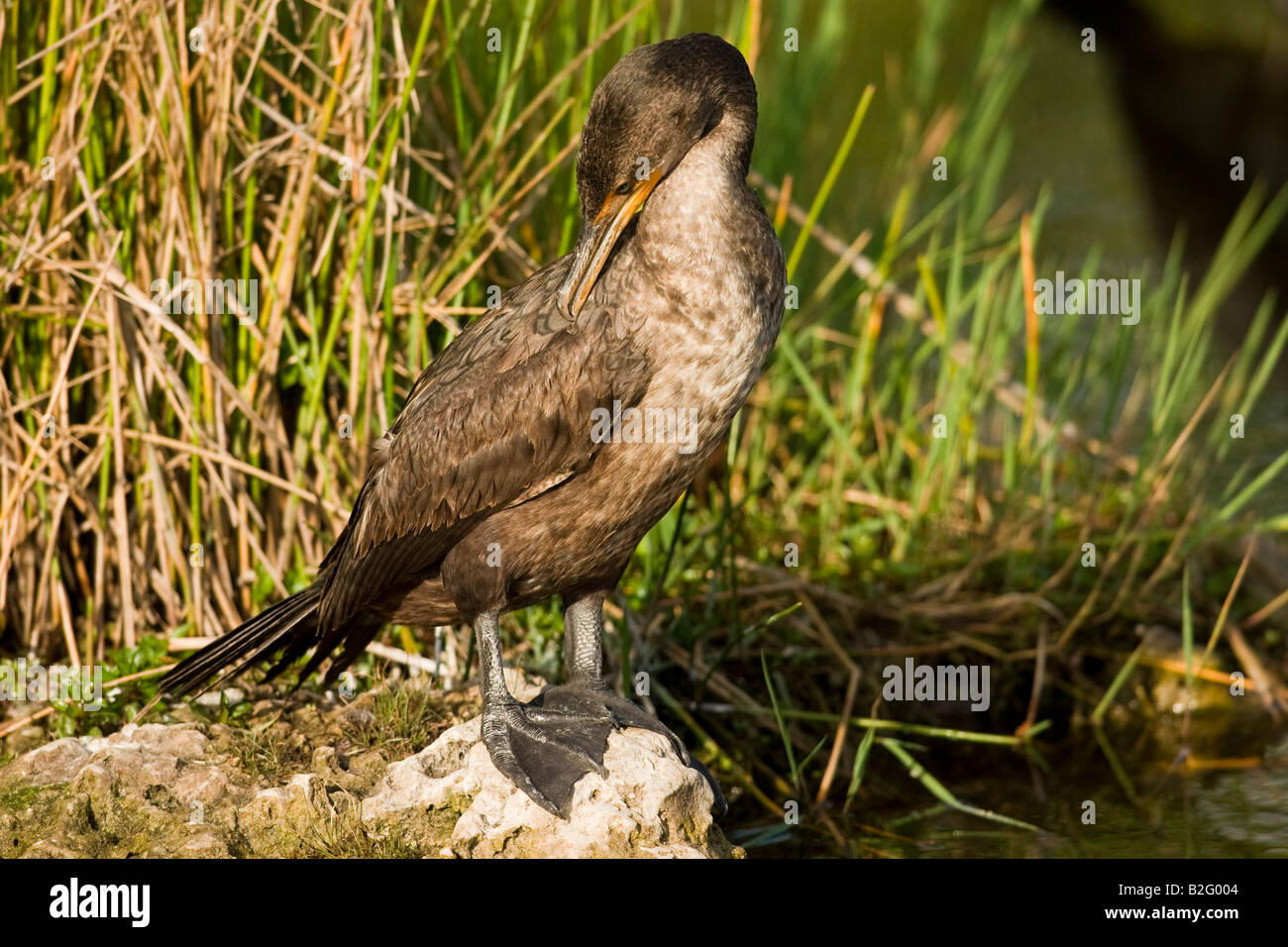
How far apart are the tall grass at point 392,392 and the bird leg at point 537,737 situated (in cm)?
63

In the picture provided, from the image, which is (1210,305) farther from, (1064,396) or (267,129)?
(267,129)

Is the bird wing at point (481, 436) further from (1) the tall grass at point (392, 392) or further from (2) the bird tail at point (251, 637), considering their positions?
(1) the tall grass at point (392, 392)

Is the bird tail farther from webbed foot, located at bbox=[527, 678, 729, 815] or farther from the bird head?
the bird head

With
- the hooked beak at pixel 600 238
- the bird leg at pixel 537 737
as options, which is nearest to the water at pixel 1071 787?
the bird leg at pixel 537 737

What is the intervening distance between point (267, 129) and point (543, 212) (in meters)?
0.97

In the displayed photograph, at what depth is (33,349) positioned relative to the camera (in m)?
3.91

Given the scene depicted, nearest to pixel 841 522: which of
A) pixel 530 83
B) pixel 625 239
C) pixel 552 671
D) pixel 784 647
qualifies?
pixel 784 647

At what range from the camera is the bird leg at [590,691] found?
10.5 feet

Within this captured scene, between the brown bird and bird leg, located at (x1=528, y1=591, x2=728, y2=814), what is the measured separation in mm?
18

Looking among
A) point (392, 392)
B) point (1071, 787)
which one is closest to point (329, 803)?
point (392, 392)

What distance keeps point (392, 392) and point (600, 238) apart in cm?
142

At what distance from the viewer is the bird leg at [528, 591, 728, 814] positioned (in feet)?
10.5

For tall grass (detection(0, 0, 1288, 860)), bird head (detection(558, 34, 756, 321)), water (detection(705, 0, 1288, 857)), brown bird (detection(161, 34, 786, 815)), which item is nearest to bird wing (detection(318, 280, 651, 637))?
brown bird (detection(161, 34, 786, 815))

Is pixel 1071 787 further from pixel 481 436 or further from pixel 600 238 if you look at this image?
pixel 600 238
